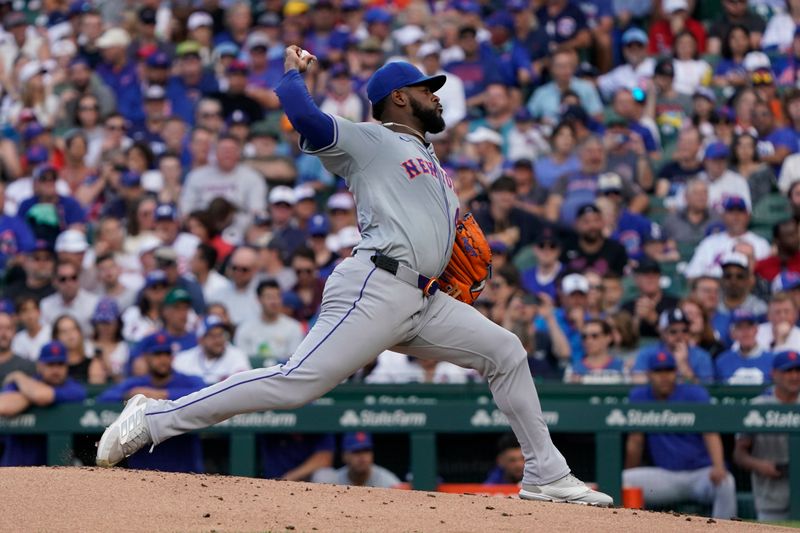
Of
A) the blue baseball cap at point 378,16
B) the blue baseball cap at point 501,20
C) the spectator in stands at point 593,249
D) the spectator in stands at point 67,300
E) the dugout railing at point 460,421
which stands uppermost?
the blue baseball cap at point 378,16

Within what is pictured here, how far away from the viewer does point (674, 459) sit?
8.64 meters

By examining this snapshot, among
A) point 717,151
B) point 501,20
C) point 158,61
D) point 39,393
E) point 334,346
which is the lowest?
point 39,393

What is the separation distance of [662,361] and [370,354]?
3534 mm

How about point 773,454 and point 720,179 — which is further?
point 720,179

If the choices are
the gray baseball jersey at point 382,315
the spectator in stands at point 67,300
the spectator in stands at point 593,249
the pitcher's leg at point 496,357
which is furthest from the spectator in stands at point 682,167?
the gray baseball jersey at point 382,315

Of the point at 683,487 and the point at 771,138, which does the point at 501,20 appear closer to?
→ the point at 771,138

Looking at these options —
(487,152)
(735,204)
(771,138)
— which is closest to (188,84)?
(487,152)

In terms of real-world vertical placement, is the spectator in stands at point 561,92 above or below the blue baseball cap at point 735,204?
above

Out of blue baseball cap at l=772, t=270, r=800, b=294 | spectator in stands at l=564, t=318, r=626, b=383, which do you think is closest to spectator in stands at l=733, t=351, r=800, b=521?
spectator in stands at l=564, t=318, r=626, b=383

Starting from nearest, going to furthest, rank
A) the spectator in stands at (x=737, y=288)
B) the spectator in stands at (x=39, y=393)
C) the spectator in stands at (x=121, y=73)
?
the spectator in stands at (x=39, y=393), the spectator in stands at (x=737, y=288), the spectator in stands at (x=121, y=73)

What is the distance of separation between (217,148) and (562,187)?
2844 mm

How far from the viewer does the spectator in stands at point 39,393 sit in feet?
28.1

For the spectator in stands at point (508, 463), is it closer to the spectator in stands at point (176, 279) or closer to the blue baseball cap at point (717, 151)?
the spectator in stands at point (176, 279)

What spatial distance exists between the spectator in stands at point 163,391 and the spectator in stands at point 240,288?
54.8 inches
